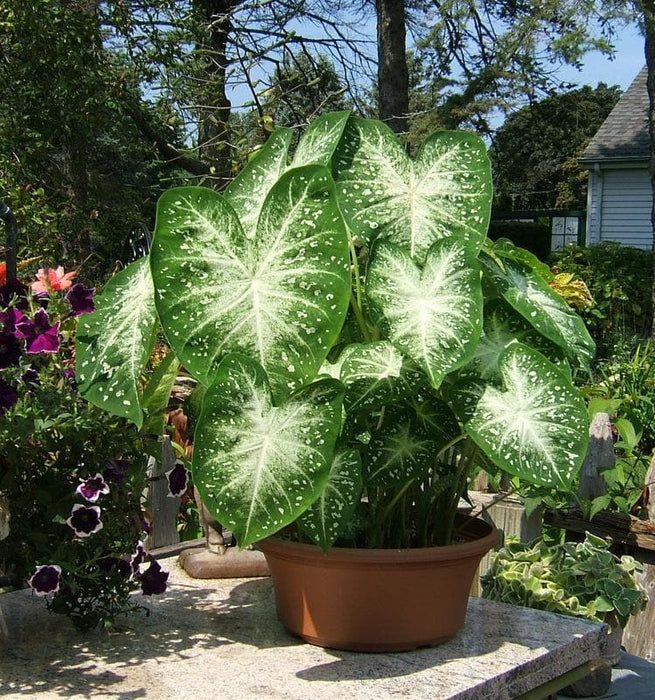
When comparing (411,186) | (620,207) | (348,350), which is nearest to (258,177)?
(411,186)

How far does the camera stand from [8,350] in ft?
4.48

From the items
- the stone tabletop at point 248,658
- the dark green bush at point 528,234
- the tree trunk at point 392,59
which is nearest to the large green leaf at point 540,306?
the stone tabletop at point 248,658

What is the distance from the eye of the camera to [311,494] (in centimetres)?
123

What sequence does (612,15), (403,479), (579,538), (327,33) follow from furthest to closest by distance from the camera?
(327,33) < (612,15) < (579,538) < (403,479)

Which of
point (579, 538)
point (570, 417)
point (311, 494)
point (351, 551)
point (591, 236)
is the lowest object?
point (579, 538)

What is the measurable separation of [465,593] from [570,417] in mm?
359

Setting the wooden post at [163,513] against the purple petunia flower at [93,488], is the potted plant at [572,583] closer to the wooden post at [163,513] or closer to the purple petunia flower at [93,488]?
the wooden post at [163,513]

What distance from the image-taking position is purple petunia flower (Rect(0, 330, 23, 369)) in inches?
53.6

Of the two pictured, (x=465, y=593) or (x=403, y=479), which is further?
(x=465, y=593)

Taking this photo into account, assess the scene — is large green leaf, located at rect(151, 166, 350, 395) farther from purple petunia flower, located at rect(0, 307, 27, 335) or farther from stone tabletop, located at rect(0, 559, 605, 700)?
stone tabletop, located at rect(0, 559, 605, 700)

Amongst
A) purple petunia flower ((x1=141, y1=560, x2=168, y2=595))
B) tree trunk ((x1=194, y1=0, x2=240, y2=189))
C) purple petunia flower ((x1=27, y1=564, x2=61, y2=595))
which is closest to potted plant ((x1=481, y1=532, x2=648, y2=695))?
purple petunia flower ((x1=141, y1=560, x2=168, y2=595))

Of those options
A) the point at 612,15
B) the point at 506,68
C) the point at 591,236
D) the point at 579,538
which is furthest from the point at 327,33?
the point at 591,236

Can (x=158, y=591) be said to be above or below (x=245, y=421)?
below

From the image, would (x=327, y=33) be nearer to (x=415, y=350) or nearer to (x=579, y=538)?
(x=579, y=538)
